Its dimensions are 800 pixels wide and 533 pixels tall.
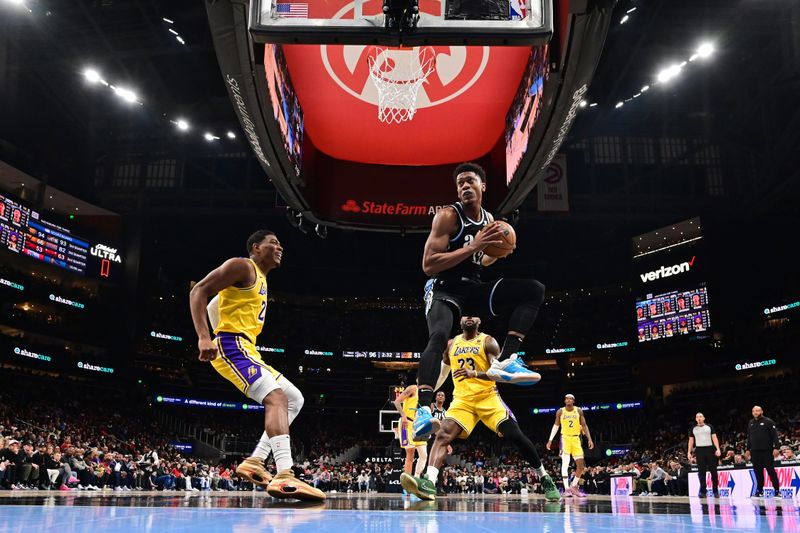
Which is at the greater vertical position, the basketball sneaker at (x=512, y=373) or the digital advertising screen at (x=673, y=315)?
the digital advertising screen at (x=673, y=315)

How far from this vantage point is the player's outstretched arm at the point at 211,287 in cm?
477

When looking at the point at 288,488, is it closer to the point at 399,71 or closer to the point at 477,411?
the point at 477,411

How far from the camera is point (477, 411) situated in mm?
7359

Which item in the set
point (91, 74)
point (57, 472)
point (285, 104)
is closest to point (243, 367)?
point (285, 104)

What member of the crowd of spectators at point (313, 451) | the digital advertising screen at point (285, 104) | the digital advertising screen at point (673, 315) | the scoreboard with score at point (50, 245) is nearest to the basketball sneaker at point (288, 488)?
the digital advertising screen at point (285, 104)

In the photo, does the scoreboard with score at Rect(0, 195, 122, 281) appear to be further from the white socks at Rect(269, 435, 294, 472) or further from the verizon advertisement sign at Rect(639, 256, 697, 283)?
the white socks at Rect(269, 435, 294, 472)

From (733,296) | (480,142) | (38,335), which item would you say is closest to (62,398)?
(38,335)

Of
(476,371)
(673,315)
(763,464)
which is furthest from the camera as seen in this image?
(673,315)

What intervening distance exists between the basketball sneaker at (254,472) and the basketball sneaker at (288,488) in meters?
0.32

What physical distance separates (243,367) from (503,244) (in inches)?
80.4

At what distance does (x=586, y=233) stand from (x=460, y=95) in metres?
29.3

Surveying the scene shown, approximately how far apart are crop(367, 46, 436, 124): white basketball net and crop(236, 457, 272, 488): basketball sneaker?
466 cm

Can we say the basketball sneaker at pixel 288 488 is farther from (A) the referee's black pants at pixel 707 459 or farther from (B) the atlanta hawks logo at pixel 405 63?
(A) the referee's black pants at pixel 707 459

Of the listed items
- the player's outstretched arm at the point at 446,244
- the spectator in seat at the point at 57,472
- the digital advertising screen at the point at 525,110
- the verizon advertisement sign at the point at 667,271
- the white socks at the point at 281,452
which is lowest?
the spectator in seat at the point at 57,472
